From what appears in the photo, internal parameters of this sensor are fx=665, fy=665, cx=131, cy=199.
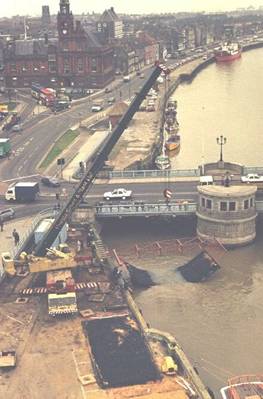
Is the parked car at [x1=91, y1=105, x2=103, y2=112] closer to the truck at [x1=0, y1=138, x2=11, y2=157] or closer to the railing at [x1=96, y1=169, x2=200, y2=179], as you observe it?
the truck at [x1=0, y1=138, x2=11, y2=157]

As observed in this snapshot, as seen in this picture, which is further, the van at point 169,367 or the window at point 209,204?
the window at point 209,204

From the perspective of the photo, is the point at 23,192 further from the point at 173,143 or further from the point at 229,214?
the point at 173,143

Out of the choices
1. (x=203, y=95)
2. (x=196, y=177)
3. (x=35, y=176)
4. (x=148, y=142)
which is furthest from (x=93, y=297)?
(x=203, y=95)

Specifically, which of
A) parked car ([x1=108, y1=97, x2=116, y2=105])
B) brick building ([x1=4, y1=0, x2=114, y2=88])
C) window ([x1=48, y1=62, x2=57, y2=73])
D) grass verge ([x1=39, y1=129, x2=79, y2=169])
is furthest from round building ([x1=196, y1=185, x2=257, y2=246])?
window ([x1=48, y1=62, x2=57, y2=73])

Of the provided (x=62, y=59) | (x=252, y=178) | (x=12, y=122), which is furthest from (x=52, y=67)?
(x=252, y=178)

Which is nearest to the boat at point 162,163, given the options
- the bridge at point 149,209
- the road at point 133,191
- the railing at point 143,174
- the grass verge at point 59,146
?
the grass verge at point 59,146

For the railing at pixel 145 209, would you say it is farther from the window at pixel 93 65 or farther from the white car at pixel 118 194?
the window at pixel 93 65
